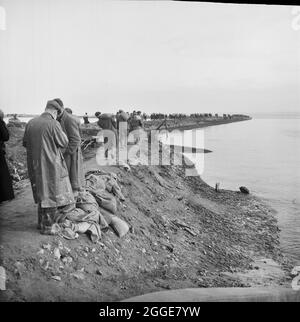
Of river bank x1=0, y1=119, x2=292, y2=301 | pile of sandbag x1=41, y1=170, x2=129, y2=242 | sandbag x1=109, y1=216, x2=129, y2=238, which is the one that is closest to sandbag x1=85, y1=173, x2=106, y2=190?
pile of sandbag x1=41, y1=170, x2=129, y2=242

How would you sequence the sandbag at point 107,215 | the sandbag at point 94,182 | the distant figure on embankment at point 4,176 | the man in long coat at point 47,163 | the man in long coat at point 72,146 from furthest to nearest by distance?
the sandbag at point 94,182, the sandbag at point 107,215, the distant figure on embankment at point 4,176, the man in long coat at point 72,146, the man in long coat at point 47,163

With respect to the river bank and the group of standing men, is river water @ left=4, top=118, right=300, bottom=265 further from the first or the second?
the group of standing men

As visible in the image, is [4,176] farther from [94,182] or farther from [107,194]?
[107,194]

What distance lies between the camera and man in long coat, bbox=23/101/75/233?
4016mm

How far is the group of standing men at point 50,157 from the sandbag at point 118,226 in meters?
0.64

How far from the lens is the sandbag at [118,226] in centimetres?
471

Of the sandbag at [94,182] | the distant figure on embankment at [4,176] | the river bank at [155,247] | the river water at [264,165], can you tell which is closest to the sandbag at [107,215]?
the river bank at [155,247]

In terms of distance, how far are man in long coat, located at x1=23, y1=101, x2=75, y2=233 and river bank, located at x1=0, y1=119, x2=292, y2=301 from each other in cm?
33

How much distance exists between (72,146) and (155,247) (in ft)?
5.09

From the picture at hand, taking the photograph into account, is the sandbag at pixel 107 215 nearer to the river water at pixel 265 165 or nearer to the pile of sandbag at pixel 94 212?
the pile of sandbag at pixel 94 212

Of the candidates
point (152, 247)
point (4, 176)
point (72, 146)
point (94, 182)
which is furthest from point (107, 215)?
point (4, 176)

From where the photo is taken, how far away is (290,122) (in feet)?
17.3

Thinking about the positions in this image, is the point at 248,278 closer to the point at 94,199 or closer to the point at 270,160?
the point at 270,160
